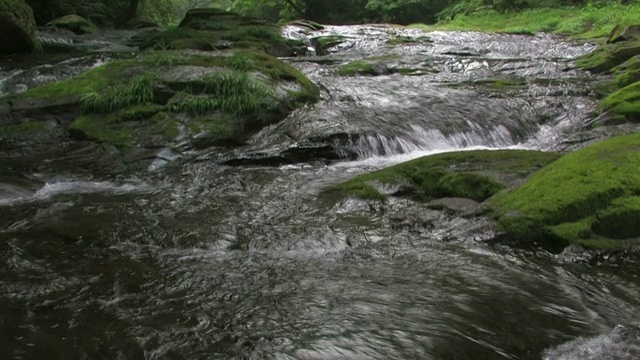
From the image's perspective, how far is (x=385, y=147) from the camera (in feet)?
24.7

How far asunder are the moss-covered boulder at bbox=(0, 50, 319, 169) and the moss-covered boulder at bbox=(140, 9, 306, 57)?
4.91 m

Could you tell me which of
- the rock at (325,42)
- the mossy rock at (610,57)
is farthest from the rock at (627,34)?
the rock at (325,42)

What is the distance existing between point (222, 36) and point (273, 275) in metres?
13.5

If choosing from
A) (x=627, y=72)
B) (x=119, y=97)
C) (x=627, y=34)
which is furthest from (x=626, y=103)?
(x=119, y=97)

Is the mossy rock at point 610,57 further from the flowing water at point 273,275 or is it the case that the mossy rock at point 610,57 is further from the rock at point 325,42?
the rock at point 325,42

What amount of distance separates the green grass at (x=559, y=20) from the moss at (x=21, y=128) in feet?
57.6

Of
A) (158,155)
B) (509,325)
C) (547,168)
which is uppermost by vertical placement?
(547,168)

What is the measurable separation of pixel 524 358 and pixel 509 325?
0.31 m

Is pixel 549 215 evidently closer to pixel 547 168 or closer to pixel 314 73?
pixel 547 168

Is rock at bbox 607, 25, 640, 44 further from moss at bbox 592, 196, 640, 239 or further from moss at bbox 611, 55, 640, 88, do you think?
moss at bbox 592, 196, 640, 239

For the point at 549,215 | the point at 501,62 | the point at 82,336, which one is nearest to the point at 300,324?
the point at 82,336

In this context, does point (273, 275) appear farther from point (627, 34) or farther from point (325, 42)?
point (325, 42)

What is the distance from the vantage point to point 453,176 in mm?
5289

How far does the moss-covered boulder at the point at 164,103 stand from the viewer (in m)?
7.26
